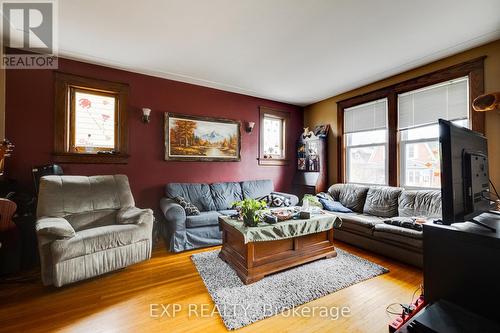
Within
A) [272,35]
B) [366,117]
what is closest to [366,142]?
[366,117]

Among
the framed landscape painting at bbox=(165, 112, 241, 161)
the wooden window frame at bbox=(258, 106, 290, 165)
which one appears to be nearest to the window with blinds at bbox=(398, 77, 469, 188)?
the wooden window frame at bbox=(258, 106, 290, 165)

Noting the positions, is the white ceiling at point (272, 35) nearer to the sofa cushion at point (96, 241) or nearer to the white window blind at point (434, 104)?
the white window blind at point (434, 104)

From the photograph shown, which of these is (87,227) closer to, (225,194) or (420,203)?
(225,194)

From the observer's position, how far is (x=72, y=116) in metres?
3.13

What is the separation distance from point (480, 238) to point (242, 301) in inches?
65.8

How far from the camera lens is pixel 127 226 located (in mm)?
2398

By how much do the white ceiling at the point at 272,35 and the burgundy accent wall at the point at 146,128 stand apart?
1.06 ft

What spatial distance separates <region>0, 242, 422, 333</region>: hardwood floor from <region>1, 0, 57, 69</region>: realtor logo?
276 cm

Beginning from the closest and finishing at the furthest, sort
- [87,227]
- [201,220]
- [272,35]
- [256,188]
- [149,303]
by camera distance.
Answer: [149,303]
[272,35]
[87,227]
[201,220]
[256,188]

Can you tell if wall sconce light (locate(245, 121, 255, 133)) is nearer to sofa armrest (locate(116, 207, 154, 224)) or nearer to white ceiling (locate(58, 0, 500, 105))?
white ceiling (locate(58, 0, 500, 105))

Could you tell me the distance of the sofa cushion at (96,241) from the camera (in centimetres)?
194

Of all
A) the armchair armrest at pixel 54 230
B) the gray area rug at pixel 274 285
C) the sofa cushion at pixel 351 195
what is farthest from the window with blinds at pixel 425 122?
the armchair armrest at pixel 54 230

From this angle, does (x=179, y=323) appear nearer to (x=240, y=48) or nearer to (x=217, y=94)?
(x=240, y=48)

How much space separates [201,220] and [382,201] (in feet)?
9.31
